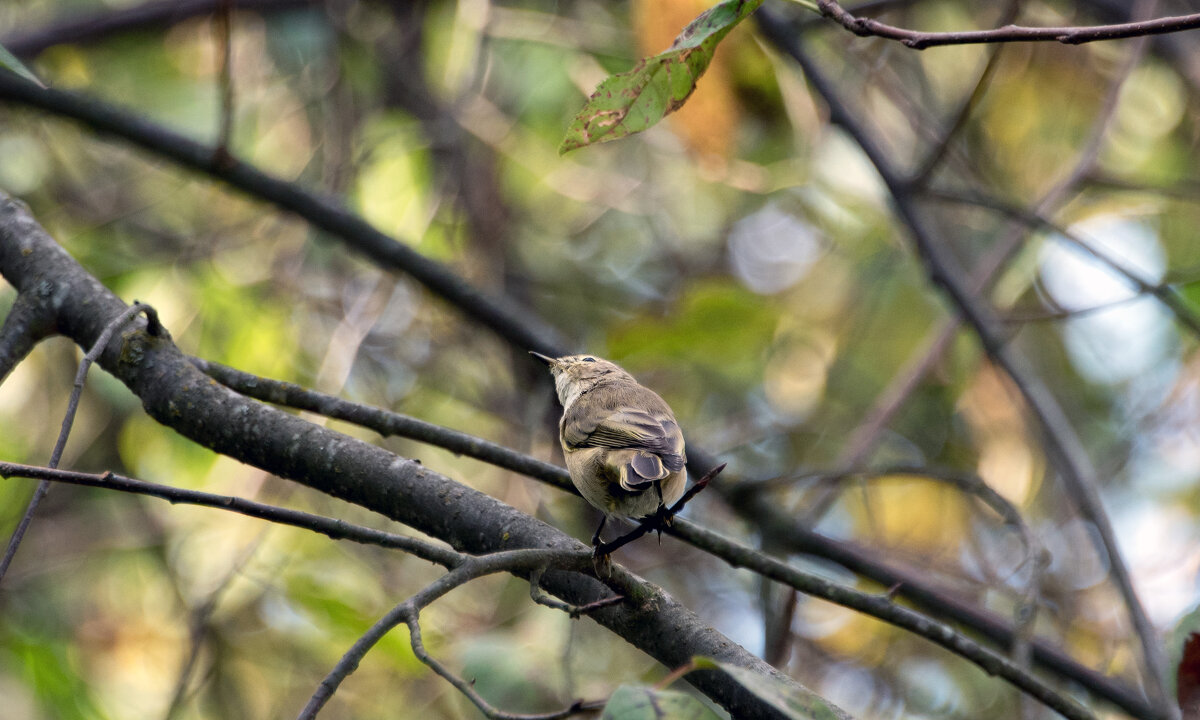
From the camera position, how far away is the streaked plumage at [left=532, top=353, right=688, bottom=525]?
193 centimetres

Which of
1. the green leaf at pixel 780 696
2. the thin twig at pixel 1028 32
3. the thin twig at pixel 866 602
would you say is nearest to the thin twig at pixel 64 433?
the green leaf at pixel 780 696

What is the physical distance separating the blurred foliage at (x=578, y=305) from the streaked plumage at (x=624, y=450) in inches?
40.2

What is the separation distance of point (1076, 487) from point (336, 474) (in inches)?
84.0

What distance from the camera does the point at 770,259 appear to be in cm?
559

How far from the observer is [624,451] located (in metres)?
2.06

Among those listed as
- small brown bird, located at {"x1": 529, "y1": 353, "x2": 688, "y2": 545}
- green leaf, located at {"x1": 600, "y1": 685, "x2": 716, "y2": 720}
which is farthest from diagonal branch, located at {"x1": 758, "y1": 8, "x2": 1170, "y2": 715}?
green leaf, located at {"x1": 600, "y1": 685, "x2": 716, "y2": 720}

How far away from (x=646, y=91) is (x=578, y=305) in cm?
372

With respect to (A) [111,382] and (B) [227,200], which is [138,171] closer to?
(B) [227,200]

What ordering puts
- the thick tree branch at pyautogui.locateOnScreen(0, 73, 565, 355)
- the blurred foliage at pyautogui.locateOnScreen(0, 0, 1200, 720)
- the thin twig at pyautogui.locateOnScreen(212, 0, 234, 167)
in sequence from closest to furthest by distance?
the thin twig at pyautogui.locateOnScreen(212, 0, 234, 167) < the thick tree branch at pyautogui.locateOnScreen(0, 73, 565, 355) < the blurred foliage at pyautogui.locateOnScreen(0, 0, 1200, 720)

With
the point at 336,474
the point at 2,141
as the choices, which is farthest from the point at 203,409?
the point at 2,141

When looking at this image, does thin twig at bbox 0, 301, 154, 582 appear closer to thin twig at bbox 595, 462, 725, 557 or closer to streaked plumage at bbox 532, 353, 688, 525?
thin twig at bbox 595, 462, 725, 557

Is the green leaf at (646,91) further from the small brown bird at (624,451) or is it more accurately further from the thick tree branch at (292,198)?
the thick tree branch at (292,198)

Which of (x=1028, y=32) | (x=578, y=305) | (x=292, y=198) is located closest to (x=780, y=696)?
(x=1028, y=32)

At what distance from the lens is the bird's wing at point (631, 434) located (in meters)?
2.09
